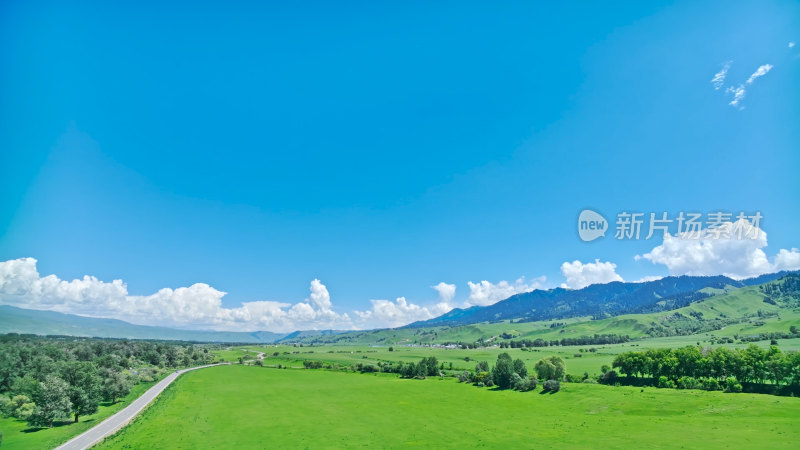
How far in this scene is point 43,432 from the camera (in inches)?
3147

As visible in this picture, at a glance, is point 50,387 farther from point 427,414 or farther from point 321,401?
point 427,414

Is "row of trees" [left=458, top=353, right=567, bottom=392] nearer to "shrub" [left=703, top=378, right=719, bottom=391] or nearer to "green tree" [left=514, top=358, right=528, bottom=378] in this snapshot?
"green tree" [left=514, top=358, right=528, bottom=378]

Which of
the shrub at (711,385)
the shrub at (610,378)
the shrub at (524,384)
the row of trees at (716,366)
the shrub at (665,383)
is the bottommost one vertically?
the shrub at (524,384)

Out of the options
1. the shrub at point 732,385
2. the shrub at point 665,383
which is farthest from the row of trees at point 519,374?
the shrub at point 732,385

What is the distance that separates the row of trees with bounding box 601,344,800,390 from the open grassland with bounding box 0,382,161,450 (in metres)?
148

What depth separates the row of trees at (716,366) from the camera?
9695 centimetres

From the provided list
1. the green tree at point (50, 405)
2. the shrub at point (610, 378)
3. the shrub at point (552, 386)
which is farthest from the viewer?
the shrub at point (610, 378)

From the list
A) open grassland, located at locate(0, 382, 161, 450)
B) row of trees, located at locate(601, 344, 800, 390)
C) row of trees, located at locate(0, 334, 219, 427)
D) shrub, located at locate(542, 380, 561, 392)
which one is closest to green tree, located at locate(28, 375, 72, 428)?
row of trees, located at locate(0, 334, 219, 427)

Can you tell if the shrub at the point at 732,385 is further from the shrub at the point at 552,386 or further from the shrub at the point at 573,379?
the shrub at the point at 573,379

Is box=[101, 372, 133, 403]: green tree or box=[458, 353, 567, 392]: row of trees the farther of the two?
box=[458, 353, 567, 392]: row of trees

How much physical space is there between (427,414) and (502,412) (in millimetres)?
19609

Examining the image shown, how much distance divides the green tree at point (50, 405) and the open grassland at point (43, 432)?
6.28 ft

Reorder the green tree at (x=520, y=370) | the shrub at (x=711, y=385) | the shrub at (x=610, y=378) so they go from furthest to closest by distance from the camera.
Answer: the green tree at (x=520, y=370) → the shrub at (x=610, y=378) → the shrub at (x=711, y=385)

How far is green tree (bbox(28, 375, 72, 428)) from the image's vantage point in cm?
8419
